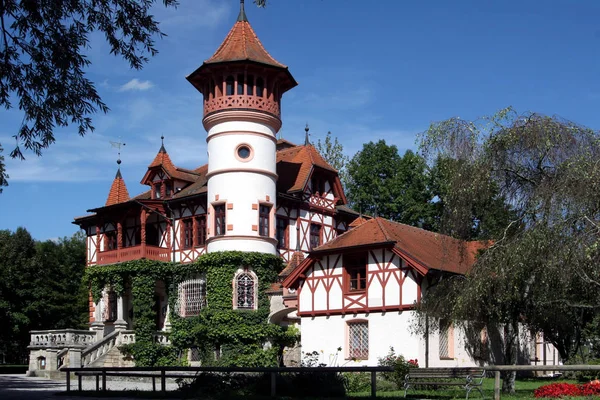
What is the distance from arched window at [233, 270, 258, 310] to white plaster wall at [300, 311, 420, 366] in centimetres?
402

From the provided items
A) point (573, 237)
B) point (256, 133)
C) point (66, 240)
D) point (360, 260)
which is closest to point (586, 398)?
point (573, 237)

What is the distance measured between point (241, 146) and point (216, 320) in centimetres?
724

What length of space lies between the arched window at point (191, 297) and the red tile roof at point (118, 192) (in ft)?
30.3

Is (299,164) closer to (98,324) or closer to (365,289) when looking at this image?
(365,289)

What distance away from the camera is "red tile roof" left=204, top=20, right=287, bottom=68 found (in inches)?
1387

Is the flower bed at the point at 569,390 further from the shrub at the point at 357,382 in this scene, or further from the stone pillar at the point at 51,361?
the stone pillar at the point at 51,361

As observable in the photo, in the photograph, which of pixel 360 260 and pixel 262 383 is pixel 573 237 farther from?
pixel 360 260

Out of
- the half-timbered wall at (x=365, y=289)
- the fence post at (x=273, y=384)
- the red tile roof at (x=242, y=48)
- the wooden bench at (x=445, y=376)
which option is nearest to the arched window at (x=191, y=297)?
the half-timbered wall at (x=365, y=289)

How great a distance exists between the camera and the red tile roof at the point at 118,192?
44812 mm

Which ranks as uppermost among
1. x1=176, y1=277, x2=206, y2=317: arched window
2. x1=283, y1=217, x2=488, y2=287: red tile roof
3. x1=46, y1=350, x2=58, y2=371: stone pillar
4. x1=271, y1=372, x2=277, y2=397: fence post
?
x1=283, y1=217, x2=488, y2=287: red tile roof

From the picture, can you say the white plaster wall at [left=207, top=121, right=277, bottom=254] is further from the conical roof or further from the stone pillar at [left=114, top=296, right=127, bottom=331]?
the stone pillar at [left=114, top=296, right=127, bottom=331]

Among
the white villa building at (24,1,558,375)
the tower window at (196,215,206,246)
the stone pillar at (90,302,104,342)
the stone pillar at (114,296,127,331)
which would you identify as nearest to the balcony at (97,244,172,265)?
the white villa building at (24,1,558,375)

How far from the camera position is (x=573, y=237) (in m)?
18.1

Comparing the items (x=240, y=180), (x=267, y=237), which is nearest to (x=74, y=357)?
(x=267, y=237)
